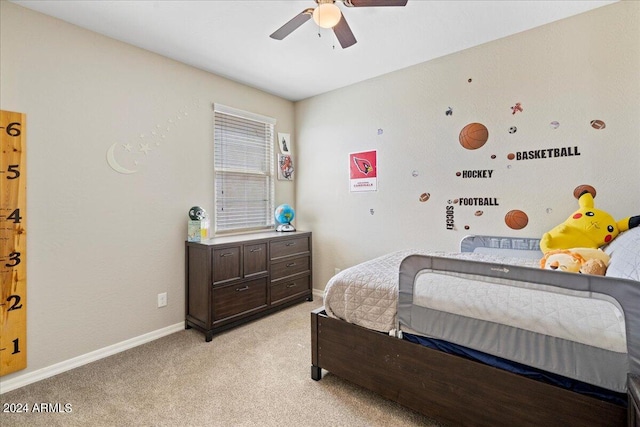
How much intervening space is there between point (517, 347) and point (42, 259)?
2.84 meters

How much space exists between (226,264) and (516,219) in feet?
8.11

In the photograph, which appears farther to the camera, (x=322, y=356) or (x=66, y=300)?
(x=66, y=300)

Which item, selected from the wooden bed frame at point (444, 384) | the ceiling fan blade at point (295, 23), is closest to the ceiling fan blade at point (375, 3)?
the ceiling fan blade at point (295, 23)

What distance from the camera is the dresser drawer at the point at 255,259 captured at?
2.74 meters

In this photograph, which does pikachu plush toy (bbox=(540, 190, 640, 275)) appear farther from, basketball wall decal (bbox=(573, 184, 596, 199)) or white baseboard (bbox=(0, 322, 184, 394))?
white baseboard (bbox=(0, 322, 184, 394))

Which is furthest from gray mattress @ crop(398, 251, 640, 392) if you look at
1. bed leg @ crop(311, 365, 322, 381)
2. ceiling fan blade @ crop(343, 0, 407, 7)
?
ceiling fan blade @ crop(343, 0, 407, 7)

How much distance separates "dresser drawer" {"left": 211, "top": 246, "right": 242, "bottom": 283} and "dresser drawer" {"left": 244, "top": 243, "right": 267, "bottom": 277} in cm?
8

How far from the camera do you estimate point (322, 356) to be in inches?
71.6

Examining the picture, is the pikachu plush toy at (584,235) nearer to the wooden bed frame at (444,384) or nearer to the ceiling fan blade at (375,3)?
the wooden bed frame at (444,384)

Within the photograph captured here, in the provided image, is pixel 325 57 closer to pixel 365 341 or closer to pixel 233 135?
pixel 233 135

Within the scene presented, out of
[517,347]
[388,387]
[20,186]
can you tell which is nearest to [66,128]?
[20,186]

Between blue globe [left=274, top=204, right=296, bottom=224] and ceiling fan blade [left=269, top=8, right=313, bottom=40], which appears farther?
blue globe [left=274, top=204, right=296, bottom=224]

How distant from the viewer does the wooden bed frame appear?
1.09m

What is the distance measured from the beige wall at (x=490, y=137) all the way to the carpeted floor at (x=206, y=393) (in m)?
1.50
